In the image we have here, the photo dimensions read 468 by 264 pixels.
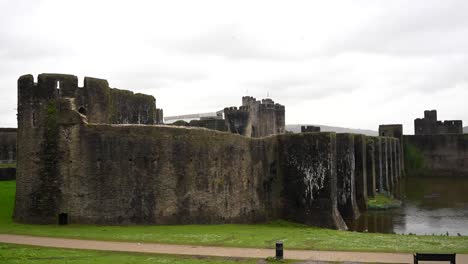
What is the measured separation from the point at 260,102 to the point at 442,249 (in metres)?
45.7

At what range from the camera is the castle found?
2384 cm

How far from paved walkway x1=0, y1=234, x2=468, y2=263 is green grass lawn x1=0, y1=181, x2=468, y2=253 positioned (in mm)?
720

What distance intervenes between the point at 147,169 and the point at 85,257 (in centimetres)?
782

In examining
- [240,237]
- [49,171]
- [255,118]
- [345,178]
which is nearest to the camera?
[240,237]

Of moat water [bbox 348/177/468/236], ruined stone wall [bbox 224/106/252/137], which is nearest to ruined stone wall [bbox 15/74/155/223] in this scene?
moat water [bbox 348/177/468/236]

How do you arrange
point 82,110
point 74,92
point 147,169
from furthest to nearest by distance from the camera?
point 82,110, point 74,92, point 147,169

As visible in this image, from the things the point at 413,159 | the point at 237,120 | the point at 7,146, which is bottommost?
the point at 413,159

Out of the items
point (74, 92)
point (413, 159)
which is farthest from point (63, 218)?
point (413, 159)

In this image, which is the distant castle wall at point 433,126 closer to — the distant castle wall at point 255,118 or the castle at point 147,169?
the distant castle wall at point 255,118

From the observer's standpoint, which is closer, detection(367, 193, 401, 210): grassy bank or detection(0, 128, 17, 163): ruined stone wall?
detection(367, 193, 401, 210): grassy bank

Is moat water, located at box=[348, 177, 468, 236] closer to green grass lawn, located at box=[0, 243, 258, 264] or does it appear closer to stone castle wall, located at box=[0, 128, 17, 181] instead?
green grass lawn, located at box=[0, 243, 258, 264]

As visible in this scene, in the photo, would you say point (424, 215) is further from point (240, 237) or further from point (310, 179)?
point (240, 237)

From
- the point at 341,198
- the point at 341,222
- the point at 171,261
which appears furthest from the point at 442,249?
the point at 341,198

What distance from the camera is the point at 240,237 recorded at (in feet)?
69.5
